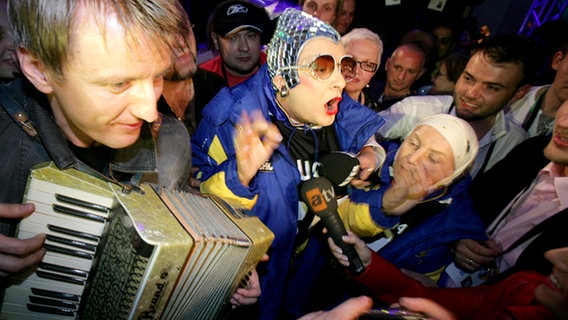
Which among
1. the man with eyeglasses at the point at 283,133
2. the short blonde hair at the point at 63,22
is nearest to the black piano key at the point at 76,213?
the short blonde hair at the point at 63,22

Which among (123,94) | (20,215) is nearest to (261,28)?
(123,94)

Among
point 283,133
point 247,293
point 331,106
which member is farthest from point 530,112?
point 247,293

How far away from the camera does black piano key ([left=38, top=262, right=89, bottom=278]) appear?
1.26 m

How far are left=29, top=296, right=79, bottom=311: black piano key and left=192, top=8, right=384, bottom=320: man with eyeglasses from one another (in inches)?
32.4

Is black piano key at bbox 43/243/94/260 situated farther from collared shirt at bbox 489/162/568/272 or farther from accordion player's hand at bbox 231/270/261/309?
collared shirt at bbox 489/162/568/272

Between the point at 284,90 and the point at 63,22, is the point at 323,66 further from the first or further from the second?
the point at 63,22

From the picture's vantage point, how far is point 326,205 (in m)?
1.74

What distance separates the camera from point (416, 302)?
1494mm

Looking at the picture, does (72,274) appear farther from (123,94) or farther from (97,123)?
(123,94)

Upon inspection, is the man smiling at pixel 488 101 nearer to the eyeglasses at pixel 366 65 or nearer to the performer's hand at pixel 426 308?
the eyeglasses at pixel 366 65

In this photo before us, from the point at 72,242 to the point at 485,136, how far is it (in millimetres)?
3512

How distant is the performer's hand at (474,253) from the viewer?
7.02ft

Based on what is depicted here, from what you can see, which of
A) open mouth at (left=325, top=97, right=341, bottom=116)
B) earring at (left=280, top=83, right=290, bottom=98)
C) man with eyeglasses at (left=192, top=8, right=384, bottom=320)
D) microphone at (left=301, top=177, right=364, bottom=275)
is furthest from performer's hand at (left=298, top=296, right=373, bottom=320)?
earring at (left=280, top=83, right=290, bottom=98)

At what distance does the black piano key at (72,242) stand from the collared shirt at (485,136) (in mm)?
2712
